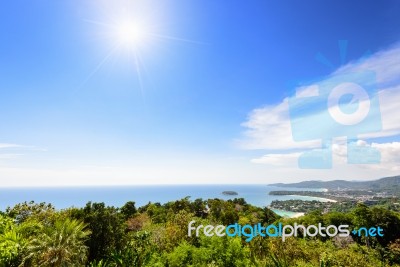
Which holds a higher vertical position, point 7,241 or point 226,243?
point 7,241

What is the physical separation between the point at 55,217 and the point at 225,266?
1787 centimetres

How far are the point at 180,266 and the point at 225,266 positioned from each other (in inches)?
179

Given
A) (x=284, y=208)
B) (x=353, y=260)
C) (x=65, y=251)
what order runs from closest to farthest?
(x=65, y=251) < (x=353, y=260) < (x=284, y=208)

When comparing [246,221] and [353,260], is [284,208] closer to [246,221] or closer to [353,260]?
[246,221]

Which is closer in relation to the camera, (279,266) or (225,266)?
(279,266)

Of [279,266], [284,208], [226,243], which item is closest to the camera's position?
[279,266]

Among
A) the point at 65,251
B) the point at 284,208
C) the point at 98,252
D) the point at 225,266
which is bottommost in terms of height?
the point at 284,208

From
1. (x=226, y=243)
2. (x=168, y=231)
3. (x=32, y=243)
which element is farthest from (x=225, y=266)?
(x=32, y=243)

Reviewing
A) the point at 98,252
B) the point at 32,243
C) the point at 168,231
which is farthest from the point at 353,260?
the point at 32,243

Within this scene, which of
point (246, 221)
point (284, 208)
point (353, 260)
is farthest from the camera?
point (284, 208)

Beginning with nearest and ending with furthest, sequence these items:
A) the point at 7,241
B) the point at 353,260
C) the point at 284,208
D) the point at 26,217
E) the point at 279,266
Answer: the point at 7,241 < the point at 279,266 < the point at 353,260 < the point at 26,217 < the point at 284,208

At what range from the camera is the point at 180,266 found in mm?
27250

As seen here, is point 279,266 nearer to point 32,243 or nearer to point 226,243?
Result: point 226,243

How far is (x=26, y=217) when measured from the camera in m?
27.2
